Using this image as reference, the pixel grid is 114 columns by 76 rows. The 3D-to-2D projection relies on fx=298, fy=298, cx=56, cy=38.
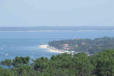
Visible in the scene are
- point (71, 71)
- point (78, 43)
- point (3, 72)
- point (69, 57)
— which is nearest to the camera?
point (3, 72)

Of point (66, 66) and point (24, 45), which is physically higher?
point (66, 66)

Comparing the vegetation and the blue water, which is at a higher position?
the vegetation

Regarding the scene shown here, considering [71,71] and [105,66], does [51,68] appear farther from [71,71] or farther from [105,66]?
[105,66]

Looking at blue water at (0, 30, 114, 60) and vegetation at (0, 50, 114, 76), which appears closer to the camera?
vegetation at (0, 50, 114, 76)

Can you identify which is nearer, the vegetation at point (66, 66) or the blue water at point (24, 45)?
the vegetation at point (66, 66)

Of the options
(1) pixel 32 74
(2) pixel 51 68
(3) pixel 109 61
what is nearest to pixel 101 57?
(3) pixel 109 61

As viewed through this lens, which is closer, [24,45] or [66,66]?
[66,66]

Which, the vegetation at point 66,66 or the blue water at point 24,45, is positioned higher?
the vegetation at point 66,66

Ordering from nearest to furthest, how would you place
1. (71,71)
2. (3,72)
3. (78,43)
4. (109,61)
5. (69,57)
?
(3,72) < (71,71) < (109,61) < (69,57) < (78,43)
